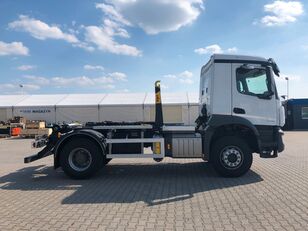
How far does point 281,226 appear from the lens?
5805 millimetres

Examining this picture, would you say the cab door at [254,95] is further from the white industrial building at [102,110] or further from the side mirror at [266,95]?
the white industrial building at [102,110]

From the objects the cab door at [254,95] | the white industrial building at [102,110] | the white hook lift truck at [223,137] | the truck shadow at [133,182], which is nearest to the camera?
the truck shadow at [133,182]

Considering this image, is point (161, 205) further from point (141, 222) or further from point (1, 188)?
point (1, 188)

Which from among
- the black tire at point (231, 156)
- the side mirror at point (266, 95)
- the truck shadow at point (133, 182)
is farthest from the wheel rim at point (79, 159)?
the side mirror at point (266, 95)

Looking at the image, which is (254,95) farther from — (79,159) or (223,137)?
(79,159)

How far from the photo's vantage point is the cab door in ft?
34.0

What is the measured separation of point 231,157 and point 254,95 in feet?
5.60

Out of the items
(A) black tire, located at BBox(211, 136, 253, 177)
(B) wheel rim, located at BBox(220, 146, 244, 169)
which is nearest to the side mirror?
(A) black tire, located at BBox(211, 136, 253, 177)

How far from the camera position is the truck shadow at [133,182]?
799 centimetres

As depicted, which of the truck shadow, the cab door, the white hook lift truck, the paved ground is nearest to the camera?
the paved ground

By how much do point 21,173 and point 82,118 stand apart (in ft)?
86.3

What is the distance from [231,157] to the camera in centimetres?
1024

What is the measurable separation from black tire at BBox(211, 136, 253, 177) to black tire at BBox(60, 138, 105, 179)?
2.91m

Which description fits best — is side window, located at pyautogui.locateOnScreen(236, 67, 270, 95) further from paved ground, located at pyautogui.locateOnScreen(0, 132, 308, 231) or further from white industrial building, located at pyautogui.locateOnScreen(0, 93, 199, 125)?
white industrial building, located at pyautogui.locateOnScreen(0, 93, 199, 125)
